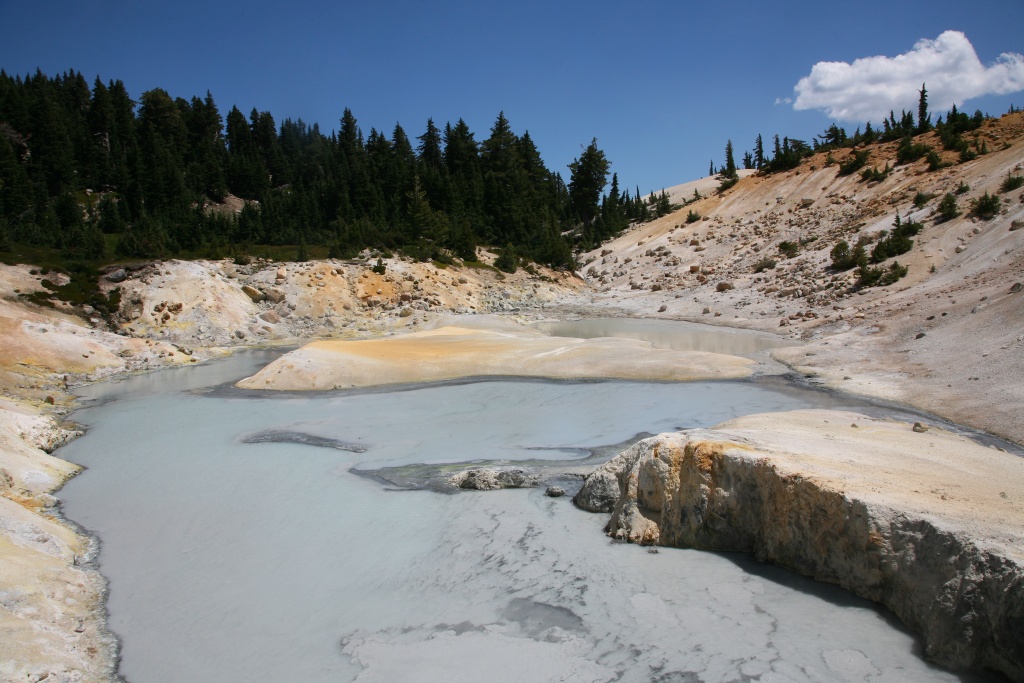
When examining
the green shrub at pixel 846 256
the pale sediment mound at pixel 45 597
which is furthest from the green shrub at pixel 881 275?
the pale sediment mound at pixel 45 597

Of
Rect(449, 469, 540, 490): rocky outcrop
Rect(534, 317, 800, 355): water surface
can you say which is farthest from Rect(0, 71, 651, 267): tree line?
Rect(449, 469, 540, 490): rocky outcrop

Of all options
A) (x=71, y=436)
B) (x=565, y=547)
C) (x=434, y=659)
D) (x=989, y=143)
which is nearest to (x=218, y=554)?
(x=434, y=659)

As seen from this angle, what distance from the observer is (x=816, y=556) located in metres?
6.56

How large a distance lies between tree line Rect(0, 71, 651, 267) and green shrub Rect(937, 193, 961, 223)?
84.7 ft

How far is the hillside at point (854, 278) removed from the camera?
16188 mm

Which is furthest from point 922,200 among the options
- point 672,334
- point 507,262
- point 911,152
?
point 507,262

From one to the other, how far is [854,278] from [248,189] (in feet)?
211

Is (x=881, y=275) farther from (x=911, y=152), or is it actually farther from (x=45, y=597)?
(x=45, y=597)

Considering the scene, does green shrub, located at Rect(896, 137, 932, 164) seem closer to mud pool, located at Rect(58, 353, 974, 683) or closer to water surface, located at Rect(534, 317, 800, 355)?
water surface, located at Rect(534, 317, 800, 355)

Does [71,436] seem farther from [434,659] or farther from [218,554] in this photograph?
[434,659]

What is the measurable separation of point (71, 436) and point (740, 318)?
1120 inches

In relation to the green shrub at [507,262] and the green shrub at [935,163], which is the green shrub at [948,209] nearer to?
the green shrub at [935,163]

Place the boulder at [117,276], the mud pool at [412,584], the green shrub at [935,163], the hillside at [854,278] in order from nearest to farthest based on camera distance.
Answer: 1. the mud pool at [412,584]
2. the hillside at [854,278]
3. the boulder at [117,276]
4. the green shrub at [935,163]

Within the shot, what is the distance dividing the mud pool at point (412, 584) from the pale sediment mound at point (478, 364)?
5186mm
